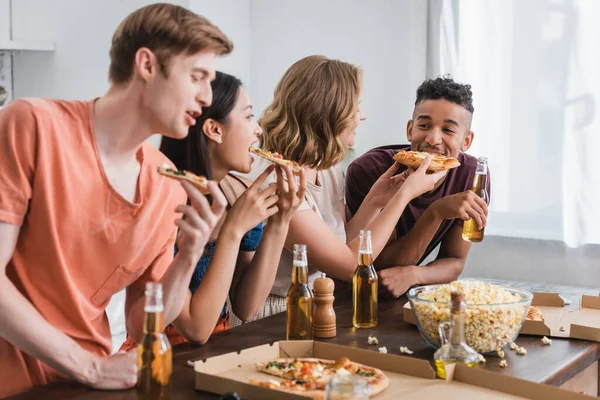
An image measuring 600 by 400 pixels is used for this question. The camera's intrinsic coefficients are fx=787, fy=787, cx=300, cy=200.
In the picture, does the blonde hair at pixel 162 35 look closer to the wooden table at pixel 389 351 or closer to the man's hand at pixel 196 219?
the man's hand at pixel 196 219

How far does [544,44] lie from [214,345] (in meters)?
2.82

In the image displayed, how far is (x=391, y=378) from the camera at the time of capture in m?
1.61

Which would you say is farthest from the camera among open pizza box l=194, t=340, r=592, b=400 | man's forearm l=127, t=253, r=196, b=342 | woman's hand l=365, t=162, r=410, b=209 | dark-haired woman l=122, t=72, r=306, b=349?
woman's hand l=365, t=162, r=410, b=209

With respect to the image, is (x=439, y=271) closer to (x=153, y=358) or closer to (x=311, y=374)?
(x=311, y=374)

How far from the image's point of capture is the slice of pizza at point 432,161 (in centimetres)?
276

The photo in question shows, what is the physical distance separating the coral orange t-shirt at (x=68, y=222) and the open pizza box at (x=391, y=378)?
1.06 ft

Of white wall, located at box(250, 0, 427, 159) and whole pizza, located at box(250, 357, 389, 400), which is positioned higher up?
white wall, located at box(250, 0, 427, 159)

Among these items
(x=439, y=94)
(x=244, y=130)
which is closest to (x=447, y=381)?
(x=244, y=130)

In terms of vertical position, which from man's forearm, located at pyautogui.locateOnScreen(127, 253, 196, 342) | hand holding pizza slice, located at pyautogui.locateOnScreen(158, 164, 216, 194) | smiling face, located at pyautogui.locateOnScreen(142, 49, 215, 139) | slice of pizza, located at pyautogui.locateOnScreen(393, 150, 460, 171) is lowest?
man's forearm, located at pyautogui.locateOnScreen(127, 253, 196, 342)

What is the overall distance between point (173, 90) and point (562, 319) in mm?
1229

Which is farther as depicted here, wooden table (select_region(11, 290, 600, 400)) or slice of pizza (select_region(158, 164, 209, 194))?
slice of pizza (select_region(158, 164, 209, 194))

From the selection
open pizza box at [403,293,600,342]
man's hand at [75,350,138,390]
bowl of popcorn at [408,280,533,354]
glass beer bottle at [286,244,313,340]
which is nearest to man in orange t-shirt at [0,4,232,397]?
man's hand at [75,350,138,390]

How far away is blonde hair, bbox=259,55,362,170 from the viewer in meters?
2.68

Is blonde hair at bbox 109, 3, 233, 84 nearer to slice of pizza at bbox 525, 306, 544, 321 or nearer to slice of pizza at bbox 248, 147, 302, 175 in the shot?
slice of pizza at bbox 248, 147, 302, 175
